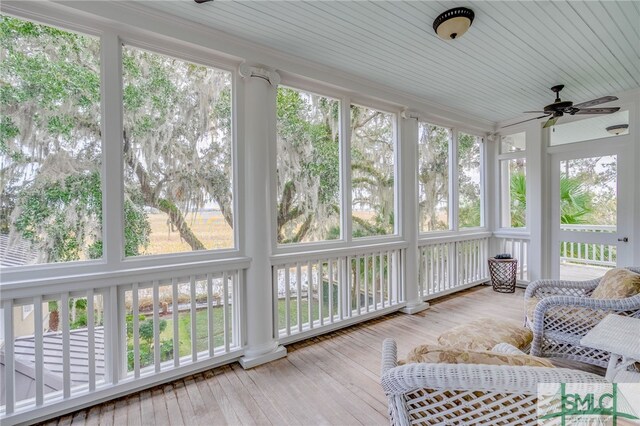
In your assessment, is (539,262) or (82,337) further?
(539,262)

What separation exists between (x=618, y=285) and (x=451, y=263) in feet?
7.44

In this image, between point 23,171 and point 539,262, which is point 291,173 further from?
point 539,262

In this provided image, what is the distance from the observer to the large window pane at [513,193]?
4.81 metres

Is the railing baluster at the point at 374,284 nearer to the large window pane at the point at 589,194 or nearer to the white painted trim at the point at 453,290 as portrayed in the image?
the white painted trim at the point at 453,290

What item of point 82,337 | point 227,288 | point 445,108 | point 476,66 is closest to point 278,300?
point 227,288

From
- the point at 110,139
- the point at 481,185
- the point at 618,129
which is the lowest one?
the point at 481,185

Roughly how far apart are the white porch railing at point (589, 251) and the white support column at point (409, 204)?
8.13ft

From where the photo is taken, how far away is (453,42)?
255cm

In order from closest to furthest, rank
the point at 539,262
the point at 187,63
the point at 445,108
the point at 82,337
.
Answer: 1. the point at 82,337
2. the point at 187,63
3. the point at 445,108
4. the point at 539,262

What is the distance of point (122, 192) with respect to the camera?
6.90 ft

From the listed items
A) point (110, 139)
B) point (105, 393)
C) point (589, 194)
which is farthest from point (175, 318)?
point (589, 194)

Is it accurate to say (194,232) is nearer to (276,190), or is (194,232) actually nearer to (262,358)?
(276,190)

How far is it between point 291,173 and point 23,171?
188 cm

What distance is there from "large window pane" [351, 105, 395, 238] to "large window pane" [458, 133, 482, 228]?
157 centimetres
